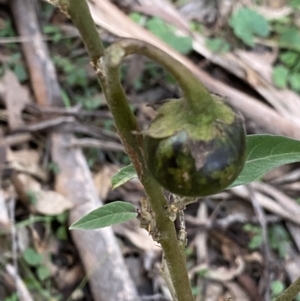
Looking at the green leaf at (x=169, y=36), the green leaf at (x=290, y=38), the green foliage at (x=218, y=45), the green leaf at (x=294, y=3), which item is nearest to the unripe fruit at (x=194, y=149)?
the green leaf at (x=169, y=36)

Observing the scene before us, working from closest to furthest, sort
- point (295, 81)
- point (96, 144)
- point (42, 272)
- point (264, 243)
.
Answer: point (42, 272)
point (264, 243)
point (96, 144)
point (295, 81)

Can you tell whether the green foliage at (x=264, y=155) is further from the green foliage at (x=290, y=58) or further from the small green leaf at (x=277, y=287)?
the green foliage at (x=290, y=58)

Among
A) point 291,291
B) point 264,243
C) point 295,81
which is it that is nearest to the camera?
point 291,291

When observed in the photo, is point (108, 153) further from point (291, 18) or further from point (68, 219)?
point (291, 18)

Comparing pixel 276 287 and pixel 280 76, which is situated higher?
pixel 280 76

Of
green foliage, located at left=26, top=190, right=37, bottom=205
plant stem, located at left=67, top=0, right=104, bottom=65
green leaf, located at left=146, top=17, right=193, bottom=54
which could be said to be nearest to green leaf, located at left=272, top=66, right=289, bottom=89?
green leaf, located at left=146, top=17, right=193, bottom=54

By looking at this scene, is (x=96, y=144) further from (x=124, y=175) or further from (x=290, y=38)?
(x=124, y=175)

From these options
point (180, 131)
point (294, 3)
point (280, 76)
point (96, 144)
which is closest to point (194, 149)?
point (180, 131)

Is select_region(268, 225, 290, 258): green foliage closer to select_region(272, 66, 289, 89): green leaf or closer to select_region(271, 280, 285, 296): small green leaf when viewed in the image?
select_region(271, 280, 285, 296): small green leaf

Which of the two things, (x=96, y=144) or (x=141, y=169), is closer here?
(x=141, y=169)
